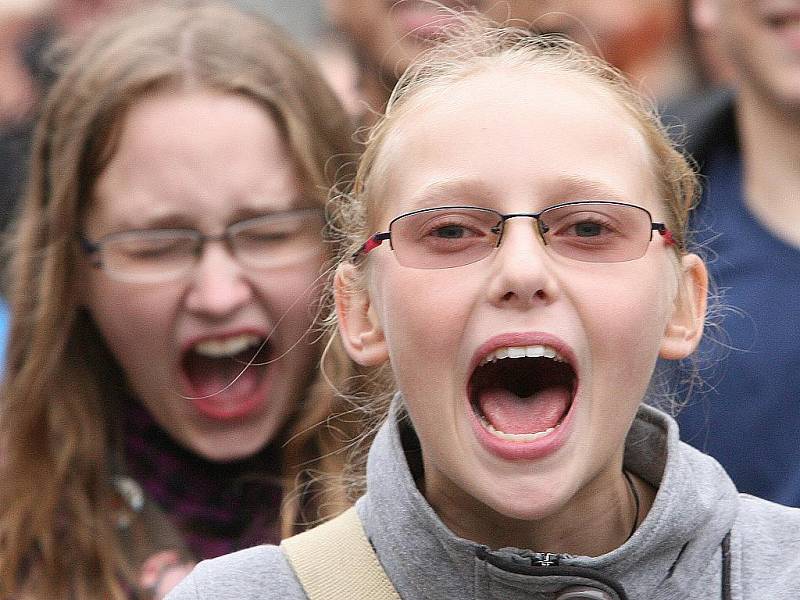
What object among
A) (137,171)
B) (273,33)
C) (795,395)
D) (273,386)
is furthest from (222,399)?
(795,395)

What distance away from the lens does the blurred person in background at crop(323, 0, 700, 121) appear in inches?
174

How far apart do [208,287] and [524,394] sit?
118cm

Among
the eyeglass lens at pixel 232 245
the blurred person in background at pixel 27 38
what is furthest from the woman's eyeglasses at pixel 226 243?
the blurred person in background at pixel 27 38

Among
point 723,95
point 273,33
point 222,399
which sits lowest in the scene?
point 222,399

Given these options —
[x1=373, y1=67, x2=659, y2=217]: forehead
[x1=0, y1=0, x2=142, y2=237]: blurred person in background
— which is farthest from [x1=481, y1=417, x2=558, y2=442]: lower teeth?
[x1=0, y1=0, x2=142, y2=237]: blurred person in background

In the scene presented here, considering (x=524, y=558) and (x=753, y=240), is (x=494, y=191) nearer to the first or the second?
(x=524, y=558)

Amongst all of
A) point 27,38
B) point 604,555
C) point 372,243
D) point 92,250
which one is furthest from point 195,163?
point 27,38

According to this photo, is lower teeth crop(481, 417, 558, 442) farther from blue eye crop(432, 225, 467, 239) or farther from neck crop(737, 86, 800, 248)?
neck crop(737, 86, 800, 248)

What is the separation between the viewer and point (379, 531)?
260 cm

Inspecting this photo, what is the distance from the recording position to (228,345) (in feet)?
12.2

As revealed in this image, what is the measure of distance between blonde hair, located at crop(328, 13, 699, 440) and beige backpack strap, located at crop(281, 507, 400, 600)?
40 cm

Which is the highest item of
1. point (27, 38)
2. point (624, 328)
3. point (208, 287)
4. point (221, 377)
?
point (624, 328)

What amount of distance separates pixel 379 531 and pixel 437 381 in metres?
0.31

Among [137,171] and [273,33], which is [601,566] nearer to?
[137,171]
